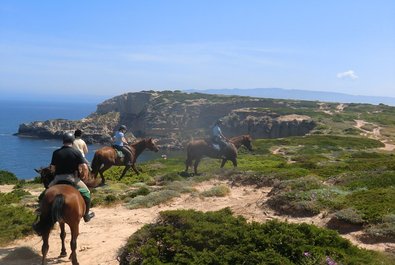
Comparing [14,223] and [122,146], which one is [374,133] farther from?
[14,223]

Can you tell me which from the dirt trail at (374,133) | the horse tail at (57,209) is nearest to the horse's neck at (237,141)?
the horse tail at (57,209)

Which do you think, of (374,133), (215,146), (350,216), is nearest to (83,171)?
(350,216)

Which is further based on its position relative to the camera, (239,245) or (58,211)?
(58,211)

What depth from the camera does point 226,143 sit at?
84.3 feet

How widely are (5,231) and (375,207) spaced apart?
11245 mm

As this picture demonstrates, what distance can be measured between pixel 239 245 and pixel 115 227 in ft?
20.1

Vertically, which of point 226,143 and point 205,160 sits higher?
point 226,143

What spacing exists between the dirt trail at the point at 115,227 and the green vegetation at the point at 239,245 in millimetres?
1459

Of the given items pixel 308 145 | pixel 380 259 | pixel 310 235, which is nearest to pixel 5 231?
pixel 310 235

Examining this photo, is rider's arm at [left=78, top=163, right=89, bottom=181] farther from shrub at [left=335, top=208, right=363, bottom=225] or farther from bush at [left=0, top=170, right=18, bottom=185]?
bush at [left=0, top=170, right=18, bottom=185]

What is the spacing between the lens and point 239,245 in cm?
875

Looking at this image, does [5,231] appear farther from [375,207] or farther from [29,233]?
[375,207]

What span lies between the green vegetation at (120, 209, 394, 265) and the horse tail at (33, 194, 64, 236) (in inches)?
72.5

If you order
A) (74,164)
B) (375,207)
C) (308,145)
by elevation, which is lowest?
(308,145)
